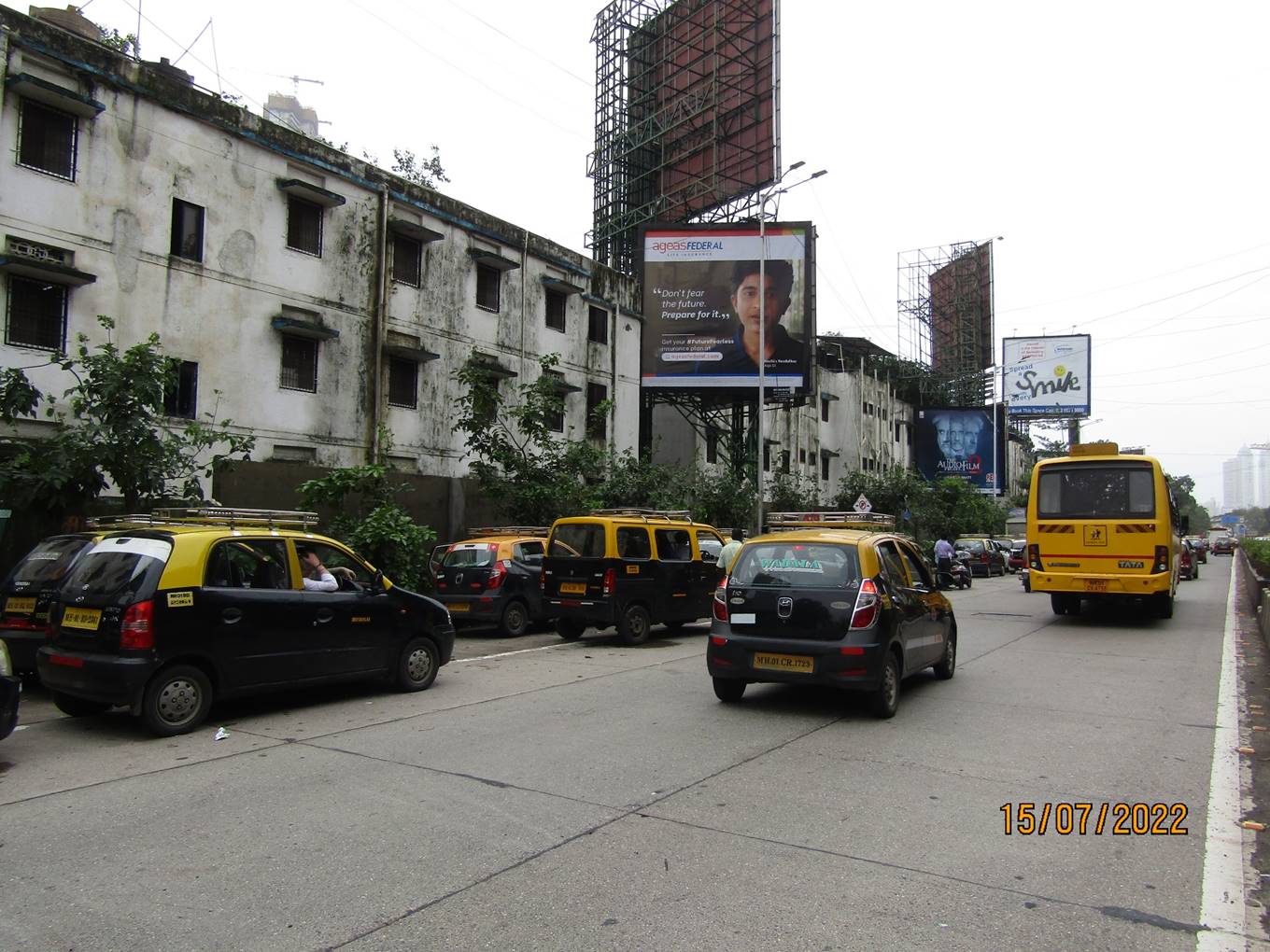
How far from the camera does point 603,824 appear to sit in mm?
5039

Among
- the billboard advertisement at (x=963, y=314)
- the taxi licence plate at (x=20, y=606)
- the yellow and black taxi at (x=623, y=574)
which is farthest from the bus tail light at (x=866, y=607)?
the billboard advertisement at (x=963, y=314)

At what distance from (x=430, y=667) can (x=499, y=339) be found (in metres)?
15.6

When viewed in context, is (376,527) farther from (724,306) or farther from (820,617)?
(724,306)

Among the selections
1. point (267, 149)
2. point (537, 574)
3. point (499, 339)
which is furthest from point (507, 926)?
point (499, 339)

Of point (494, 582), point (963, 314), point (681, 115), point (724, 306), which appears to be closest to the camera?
point (494, 582)

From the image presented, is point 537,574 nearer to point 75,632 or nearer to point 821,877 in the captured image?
point 75,632

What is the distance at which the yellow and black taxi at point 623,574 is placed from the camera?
13430 mm

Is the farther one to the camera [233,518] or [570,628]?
[570,628]

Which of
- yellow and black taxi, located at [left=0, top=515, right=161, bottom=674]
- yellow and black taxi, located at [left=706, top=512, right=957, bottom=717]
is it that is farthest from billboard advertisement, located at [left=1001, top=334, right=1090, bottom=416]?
yellow and black taxi, located at [left=0, top=515, right=161, bottom=674]

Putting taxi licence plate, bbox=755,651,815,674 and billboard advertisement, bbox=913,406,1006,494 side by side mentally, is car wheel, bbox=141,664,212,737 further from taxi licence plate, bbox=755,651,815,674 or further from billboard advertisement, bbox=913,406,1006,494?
billboard advertisement, bbox=913,406,1006,494

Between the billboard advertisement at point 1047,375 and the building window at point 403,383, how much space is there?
47048 millimetres

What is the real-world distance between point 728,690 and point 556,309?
19482 millimetres
